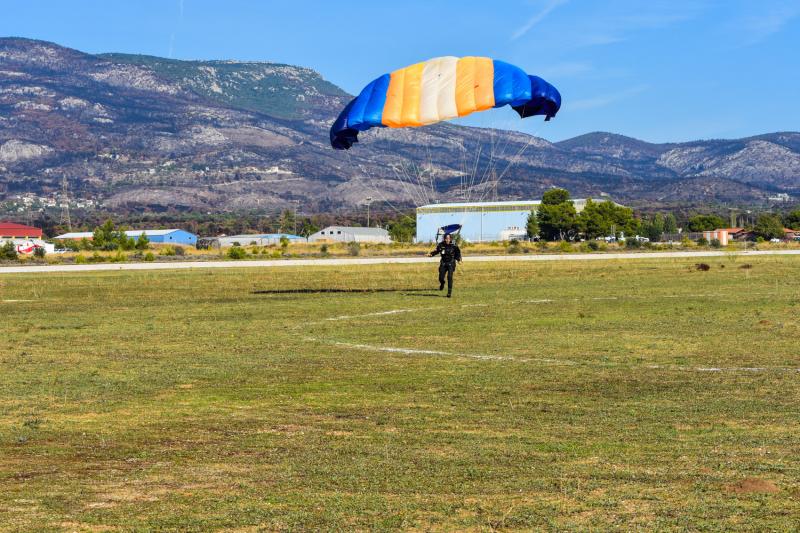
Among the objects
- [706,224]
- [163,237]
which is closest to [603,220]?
[706,224]

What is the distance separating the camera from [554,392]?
1273cm

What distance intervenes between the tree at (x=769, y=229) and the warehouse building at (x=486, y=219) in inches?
1104

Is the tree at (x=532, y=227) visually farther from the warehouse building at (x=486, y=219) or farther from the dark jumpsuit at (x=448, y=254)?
the dark jumpsuit at (x=448, y=254)

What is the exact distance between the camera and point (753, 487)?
7.81m

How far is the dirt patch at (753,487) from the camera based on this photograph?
7738 millimetres

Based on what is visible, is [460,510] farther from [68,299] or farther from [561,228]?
[561,228]

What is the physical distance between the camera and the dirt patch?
25.4 ft

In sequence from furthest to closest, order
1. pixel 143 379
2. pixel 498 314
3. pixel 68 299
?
pixel 68 299
pixel 498 314
pixel 143 379

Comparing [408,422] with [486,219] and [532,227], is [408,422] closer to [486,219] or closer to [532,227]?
[532,227]

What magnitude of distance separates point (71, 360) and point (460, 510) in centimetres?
1102

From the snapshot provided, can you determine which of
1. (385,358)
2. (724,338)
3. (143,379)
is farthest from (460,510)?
(724,338)

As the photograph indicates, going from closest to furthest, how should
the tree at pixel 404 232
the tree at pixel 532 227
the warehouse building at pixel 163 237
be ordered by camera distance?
1. the tree at pixel 532 227
2. the tree at pixel 404 232
3. the warehouse building at pixel 163 237

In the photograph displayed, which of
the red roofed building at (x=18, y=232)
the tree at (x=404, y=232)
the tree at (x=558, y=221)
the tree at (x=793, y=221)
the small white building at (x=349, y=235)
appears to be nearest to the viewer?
the tree at (x=558, y=221)

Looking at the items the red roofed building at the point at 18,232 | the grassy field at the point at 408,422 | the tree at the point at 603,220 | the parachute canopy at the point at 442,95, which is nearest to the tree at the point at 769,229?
the tree at the point at 603,220
